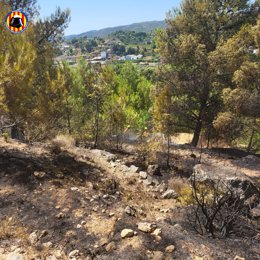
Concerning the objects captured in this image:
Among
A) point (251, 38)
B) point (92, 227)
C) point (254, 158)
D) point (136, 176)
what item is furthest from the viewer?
point (254, 158)

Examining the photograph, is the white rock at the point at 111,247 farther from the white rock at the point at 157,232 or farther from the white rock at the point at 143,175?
the white rock at the point at 143,175

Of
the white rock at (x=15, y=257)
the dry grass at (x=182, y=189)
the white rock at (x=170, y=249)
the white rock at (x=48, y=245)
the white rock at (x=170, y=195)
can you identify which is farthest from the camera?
the white rock at (x=170, y=195)

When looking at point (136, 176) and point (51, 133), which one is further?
point (51, 133)

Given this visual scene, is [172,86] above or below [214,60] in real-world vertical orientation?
below

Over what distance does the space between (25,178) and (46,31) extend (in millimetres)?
9148

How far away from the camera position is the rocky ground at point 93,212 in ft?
16.0

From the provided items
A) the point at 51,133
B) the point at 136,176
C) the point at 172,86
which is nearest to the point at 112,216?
the point at 136,176

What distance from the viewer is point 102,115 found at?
13875 mm

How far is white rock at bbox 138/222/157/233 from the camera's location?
5.27 m

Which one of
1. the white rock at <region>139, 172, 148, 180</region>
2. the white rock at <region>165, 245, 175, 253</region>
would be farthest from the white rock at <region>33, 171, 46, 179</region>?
the white rock at <region>165, 245, 175, 253</region>

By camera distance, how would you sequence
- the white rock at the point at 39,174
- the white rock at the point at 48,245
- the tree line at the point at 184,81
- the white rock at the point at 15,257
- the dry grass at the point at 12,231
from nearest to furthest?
the white rock at the point at 15,257, the white rock at the point at 48,245, the dry grass at the point at 12,231, the white rock at the point at 39,174, the tree line at the point at 184,81

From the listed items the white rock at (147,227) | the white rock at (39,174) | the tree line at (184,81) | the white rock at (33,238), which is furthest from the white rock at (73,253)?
the tree line at (184,81)

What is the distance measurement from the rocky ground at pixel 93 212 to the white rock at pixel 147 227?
0.7 inches

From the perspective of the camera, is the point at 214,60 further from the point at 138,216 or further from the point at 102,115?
the point at 138,216
